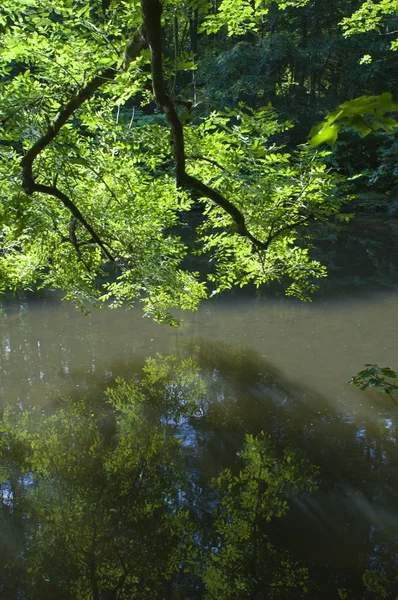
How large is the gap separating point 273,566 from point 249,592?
10.6 inches

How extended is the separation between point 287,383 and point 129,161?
122 inches

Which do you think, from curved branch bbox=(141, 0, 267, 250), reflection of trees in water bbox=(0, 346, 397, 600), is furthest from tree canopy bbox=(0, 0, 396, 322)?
reflection of trees in water bbox=(0, 346, 397, 600)

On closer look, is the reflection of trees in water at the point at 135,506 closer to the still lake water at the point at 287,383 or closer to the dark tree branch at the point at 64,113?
the still lake water at the point at 287,383

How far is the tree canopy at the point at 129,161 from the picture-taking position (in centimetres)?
319

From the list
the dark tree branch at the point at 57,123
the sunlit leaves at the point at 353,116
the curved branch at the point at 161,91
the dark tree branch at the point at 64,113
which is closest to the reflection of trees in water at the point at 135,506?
the curved branch at the point at 161,91

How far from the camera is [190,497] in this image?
13.6 feet

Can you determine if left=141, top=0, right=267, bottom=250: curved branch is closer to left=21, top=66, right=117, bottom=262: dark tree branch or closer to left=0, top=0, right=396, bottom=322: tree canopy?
left=0, top=0, right=396, bottom=322: tree canopy

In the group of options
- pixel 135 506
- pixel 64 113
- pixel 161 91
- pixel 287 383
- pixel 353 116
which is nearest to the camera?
pixel 353 116

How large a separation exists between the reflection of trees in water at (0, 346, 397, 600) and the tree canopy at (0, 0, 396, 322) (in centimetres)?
132

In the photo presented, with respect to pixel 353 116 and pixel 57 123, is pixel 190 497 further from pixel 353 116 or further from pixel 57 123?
pixel 353 116

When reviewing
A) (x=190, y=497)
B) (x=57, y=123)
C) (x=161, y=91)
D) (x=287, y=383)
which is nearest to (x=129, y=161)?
(x=57, y=123)

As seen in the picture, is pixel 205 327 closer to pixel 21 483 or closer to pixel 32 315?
pixel 32 315

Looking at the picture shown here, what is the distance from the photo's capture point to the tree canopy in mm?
3186

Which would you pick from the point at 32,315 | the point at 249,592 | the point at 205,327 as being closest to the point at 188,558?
the point at 249,592
